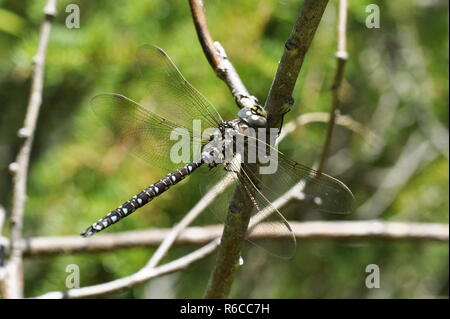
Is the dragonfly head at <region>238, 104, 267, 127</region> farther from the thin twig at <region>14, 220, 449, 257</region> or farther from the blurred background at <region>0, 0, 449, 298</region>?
the thin twig at <region>14, 220, 449, 257</region>

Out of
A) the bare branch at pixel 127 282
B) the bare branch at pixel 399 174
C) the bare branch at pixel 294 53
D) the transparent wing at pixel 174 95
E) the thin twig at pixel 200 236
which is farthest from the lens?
the bare branch at pixel 399 174

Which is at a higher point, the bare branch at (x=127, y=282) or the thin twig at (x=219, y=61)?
the thin twig at (x=219, y=61)

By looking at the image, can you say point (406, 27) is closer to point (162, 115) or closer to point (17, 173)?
point (162, 115)

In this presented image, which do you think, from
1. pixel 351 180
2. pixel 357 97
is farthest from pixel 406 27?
pixel 351 180

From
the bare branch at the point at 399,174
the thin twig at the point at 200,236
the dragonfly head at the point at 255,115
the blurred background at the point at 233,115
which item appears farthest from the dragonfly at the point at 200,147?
the bare branch at the point at 399,174

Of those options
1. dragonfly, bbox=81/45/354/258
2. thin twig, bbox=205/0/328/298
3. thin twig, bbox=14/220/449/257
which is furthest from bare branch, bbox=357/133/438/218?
thin twig, bbox=205/0/328/298

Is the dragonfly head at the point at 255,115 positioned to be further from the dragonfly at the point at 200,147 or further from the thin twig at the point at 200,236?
the thin twig at the point at 200,236
